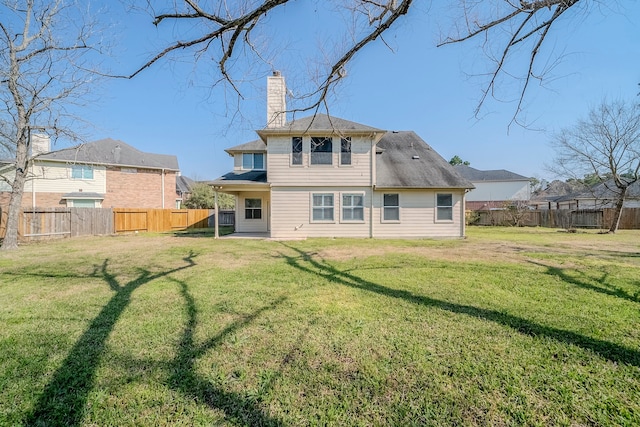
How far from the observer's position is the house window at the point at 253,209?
15953mm

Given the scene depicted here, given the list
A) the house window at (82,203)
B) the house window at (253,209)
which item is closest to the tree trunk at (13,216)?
the house window at (253,209)

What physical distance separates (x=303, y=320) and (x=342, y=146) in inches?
412

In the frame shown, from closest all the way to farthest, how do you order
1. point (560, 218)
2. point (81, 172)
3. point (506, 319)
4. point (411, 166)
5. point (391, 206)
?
1. point (506, 319)
2. point (391, 206)
3. point (411, 166)
4. point (81, 172)
5. point (560, 218)

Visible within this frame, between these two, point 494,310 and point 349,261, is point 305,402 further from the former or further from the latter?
point 349,261

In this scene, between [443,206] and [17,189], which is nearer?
[17,189]

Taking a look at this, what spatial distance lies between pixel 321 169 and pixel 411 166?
456 cm

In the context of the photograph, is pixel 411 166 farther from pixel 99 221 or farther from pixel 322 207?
pixel 99 221

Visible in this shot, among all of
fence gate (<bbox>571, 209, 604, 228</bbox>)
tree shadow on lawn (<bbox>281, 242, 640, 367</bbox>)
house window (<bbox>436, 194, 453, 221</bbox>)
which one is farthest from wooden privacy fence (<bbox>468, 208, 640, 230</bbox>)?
tree shadow on lawn (<bbox>281, 242, 640, 367</bbox>)

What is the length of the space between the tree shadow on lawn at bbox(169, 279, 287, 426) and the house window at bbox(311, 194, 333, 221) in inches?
389

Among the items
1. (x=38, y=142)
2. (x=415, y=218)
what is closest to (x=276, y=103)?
(x=415, y=218)

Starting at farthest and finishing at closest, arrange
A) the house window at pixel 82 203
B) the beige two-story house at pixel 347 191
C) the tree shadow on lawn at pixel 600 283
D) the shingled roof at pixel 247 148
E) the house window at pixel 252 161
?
1. the house window at pixel 82 203
2. the house window at pixel 252 161
3. the shingled roof at pixel 247 148
4. the beige two-story house at pixel 347 191
5. the tree shadow on lawn at pixel 600 283

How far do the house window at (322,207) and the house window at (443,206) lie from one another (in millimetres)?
4971

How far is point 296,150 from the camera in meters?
13.0

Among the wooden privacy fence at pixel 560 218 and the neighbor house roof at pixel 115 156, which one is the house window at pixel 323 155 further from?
the wooden privacy fence at pixel 560 218
